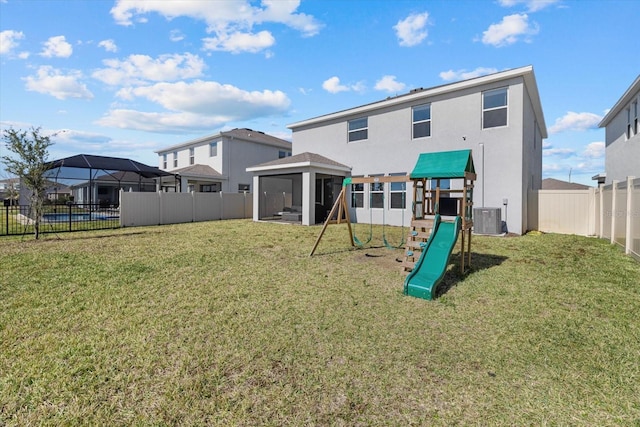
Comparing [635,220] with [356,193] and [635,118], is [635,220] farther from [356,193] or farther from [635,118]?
[356,193]

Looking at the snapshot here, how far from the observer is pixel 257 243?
Answer: 967cm

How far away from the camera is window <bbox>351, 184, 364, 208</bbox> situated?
16250mm

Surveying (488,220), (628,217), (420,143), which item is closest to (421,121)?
(420,143)

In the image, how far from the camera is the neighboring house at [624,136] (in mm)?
12539

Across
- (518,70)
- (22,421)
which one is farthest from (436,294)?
(518,70)

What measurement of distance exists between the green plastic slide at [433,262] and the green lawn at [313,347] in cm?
25

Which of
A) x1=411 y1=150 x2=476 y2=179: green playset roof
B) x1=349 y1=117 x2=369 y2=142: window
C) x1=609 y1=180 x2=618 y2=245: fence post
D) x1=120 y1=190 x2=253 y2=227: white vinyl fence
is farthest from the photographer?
x1=349 y1=117 x2=369 y2=142: window

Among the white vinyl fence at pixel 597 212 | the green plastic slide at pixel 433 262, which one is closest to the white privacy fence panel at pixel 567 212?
the white vinyl fence at pixel 597 212

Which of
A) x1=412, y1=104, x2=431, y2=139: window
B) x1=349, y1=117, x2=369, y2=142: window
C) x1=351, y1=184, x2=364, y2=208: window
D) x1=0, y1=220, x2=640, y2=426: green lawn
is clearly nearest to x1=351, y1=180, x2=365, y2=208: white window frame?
x1=351, y1=184, x2=364, y2=208: window

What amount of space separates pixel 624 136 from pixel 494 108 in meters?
7.78

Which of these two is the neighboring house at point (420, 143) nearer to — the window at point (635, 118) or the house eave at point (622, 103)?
the house eave at point (622, 103)

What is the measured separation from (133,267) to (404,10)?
10.8m

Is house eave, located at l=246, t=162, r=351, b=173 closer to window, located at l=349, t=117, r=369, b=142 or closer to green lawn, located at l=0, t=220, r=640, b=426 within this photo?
window, located at l=349, t=117, r=369, b=142

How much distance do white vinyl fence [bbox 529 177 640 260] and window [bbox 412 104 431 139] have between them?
5.34 meters
